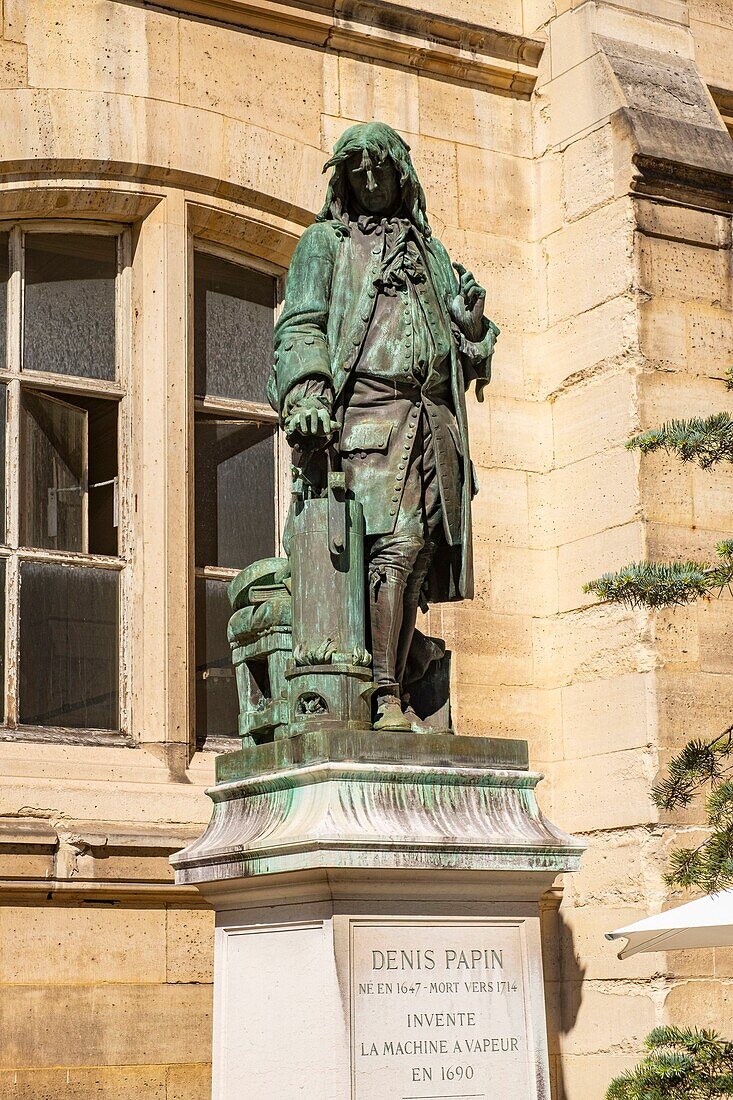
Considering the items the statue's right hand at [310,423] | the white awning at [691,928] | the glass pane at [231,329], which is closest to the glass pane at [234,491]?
the glass pane at [231,329]

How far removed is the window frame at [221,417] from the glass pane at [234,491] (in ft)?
0.13

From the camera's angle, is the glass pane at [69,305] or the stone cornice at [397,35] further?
the stone cornice at [397,35]

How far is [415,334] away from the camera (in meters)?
6.07

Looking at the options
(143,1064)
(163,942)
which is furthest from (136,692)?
(143,1064)

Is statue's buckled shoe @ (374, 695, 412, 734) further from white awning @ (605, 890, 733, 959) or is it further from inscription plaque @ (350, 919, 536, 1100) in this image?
white awning @ (605, 890, 733, 959)

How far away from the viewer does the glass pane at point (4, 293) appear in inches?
341

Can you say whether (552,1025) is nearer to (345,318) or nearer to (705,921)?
(705,921)

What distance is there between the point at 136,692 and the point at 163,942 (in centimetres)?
124

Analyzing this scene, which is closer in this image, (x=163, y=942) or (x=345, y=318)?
(x=345, y=318)

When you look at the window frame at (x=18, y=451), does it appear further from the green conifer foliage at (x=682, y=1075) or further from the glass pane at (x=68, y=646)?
the green conifer foliage at (x=682, y=1075)

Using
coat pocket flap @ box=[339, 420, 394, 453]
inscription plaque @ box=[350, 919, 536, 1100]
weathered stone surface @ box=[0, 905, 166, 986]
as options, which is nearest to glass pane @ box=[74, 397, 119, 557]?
weathered stone surface @ box=[0, 905, 166, 986]

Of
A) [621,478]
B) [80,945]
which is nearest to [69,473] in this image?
[80,945]

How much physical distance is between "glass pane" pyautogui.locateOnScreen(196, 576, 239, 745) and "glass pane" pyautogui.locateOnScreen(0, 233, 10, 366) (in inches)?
59.7

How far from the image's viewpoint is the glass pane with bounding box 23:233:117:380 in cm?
878
